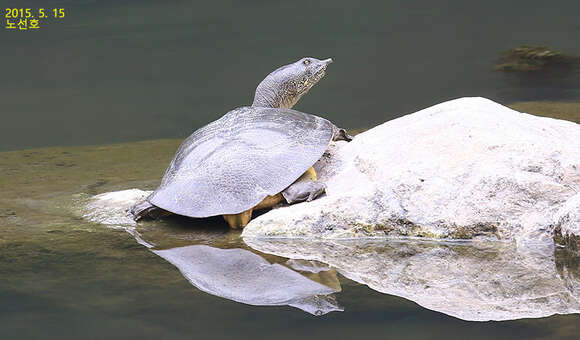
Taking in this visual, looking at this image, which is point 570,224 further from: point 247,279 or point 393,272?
point 247,279

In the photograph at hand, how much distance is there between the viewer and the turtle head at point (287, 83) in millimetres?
4477

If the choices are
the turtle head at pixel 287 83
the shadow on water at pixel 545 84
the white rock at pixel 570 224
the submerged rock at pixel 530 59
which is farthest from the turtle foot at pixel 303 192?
the submerged rock at pixel 530 59

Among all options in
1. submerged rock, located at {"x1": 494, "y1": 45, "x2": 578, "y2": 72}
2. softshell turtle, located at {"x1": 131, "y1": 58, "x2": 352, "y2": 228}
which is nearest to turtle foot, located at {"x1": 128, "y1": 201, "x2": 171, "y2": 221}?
softshell turtle, located at {"x1": 131, "y1": 58, "x2": 352, "y2": 228}

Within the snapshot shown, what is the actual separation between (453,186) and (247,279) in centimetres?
103

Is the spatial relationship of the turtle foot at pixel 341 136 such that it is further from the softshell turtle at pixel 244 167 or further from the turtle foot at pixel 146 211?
the turtle foot at pixel 146 211

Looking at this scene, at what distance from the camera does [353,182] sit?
144 inches

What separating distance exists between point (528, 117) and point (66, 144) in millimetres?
5111

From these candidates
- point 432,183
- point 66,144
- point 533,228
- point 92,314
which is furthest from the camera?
point 66,144

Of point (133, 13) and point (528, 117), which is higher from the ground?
point (133, 13)

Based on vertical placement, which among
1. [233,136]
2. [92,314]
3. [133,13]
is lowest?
[92,314]

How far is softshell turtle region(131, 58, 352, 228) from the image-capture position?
3.61 m

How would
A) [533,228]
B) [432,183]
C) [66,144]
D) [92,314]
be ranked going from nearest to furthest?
1. [92,314]
2. [533,228]
3. [432,183]
4. [66,144]

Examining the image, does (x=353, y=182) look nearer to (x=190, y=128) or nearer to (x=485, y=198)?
(x=485, y=198)

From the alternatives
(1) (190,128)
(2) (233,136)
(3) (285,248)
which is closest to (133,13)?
(1) (190,128)
